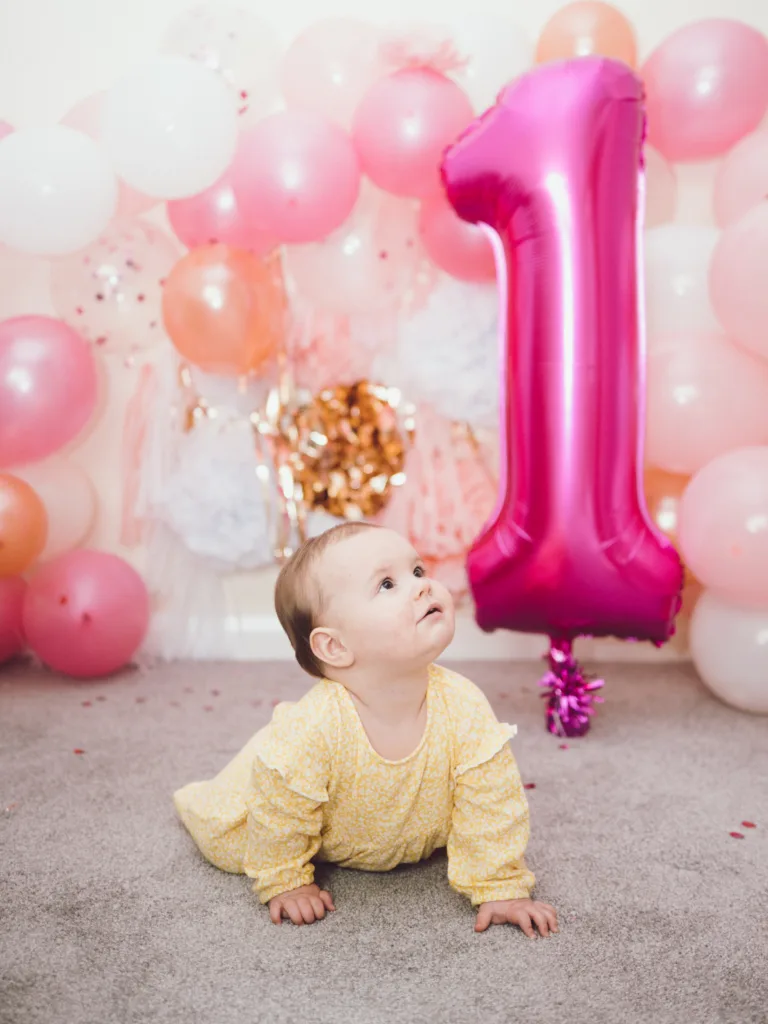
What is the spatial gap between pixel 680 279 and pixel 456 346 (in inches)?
19.7

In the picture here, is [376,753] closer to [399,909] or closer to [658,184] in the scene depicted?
[399,909]

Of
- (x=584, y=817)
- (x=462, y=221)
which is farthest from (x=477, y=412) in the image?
(x=584, y=817)

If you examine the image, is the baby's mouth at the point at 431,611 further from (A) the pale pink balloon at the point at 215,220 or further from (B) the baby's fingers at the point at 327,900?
(A) the pale pink balloon at the point at 215,220

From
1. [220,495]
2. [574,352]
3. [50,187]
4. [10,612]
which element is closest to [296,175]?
[50,187]

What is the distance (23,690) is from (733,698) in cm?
160

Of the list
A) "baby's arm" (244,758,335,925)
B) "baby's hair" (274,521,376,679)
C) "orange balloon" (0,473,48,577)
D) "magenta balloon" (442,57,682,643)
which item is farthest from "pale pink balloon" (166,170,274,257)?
"baby's arm" (244,758,335,925)

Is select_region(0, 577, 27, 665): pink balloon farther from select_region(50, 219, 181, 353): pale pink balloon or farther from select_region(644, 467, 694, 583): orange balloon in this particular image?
select_region(644, 467, 694, 583): orange balloon

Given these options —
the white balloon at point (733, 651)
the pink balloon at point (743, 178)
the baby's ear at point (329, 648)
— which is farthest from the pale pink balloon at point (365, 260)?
the baby's ear at point (329, 648)

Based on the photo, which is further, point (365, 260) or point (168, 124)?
point (365, 260)

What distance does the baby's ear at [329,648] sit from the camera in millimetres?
1216

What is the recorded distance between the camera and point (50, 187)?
1.98m

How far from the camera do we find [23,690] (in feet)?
7.51

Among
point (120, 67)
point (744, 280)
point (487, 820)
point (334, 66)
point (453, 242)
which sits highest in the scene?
point (120, 67)

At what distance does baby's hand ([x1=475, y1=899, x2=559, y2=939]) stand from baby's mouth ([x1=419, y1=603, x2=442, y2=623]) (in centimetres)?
37
